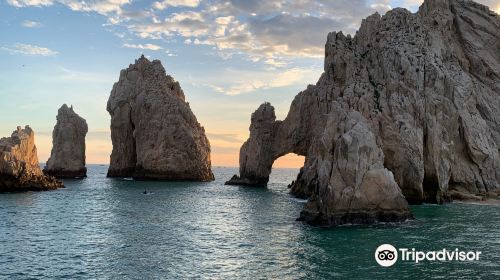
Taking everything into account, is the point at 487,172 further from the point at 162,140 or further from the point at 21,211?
the point at 162,140

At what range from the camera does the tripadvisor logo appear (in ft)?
111

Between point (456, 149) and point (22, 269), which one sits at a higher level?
point (456, 149)

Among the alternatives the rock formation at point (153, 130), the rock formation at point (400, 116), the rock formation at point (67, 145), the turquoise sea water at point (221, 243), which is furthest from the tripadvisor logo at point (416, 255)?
the rock formation at point (67, 145)

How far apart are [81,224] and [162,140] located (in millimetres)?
79919

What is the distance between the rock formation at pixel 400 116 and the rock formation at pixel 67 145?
5979 centimetres

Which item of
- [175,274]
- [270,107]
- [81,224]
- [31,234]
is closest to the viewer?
[175,274]

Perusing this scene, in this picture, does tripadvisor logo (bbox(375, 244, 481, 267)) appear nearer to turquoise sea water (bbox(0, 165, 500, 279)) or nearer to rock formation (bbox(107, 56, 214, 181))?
turquoise sea water (bbox(0, 165, 500, 279))

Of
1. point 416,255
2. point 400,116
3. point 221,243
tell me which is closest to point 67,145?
point 400,116

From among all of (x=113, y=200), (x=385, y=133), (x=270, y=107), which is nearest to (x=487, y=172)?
(x=385, y=133)

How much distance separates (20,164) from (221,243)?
5785 cm

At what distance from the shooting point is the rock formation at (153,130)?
13162 centimetres

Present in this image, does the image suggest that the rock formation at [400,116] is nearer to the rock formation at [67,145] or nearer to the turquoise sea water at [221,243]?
the turquoise sea water at [221,243]

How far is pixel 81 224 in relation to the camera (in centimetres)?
5275

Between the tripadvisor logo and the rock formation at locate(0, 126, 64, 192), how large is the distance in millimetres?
68914
